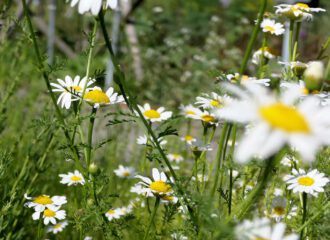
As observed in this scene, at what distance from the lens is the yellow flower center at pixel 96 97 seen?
1271 mm

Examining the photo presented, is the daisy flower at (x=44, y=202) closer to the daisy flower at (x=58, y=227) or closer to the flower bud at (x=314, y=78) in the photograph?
the daisy flower at (x=58, y=227)

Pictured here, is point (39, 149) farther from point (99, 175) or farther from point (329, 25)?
point (329, 25)

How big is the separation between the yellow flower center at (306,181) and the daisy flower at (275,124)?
0.50 m

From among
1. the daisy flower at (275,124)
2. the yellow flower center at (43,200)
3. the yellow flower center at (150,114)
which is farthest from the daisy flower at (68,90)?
the daisy flower at (275,124)

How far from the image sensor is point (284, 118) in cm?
70

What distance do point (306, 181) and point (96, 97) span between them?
513 millimetres

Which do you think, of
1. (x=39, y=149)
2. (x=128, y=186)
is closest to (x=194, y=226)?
(x=39, y=149)

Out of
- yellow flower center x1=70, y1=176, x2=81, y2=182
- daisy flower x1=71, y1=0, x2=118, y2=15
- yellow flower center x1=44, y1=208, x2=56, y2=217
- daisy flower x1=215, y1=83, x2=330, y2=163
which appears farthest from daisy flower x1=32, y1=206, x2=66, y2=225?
daisy flower x1=215, y1=83, x2=330, y2=163

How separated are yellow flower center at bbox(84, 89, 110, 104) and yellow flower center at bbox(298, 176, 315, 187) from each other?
0.48 m

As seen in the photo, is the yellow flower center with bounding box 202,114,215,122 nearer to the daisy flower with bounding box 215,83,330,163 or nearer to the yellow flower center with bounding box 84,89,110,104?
the yellow flower center with bounding box 84,89,110,104

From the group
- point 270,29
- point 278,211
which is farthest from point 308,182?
point 270,29

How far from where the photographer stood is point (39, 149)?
2070 mm

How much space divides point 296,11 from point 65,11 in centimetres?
567

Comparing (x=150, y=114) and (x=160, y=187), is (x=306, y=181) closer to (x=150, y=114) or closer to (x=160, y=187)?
(x=160, y=187)
